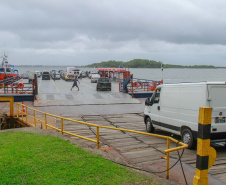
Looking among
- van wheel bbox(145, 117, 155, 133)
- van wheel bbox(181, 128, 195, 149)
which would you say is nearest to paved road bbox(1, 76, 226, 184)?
van wheel bbox(181, 128, 195, 149)

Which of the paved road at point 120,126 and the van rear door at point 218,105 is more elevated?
the van rear door at point 218,105

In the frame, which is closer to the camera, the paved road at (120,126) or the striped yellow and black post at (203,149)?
the striped yellow and black post at (203,149)

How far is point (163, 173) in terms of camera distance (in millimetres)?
5898

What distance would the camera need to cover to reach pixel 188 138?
8.73m

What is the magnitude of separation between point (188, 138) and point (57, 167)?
4.91 m

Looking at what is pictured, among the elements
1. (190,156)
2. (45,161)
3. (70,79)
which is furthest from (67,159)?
(70,79)

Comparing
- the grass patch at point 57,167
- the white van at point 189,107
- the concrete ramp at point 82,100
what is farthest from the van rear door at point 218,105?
the concrete ramp at point 82,100

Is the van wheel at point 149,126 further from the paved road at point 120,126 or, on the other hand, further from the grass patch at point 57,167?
the grass patch at point 57,167

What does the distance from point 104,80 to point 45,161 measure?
2615cm

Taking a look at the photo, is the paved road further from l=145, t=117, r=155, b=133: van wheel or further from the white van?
the white van

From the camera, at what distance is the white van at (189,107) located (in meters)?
8.23

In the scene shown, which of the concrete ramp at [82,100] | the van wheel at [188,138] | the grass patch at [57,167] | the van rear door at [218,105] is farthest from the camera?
the concrete ramp at [82,100]

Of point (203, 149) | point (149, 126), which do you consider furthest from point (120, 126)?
point (203, 149)

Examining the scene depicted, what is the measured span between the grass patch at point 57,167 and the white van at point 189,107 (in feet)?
12.4
